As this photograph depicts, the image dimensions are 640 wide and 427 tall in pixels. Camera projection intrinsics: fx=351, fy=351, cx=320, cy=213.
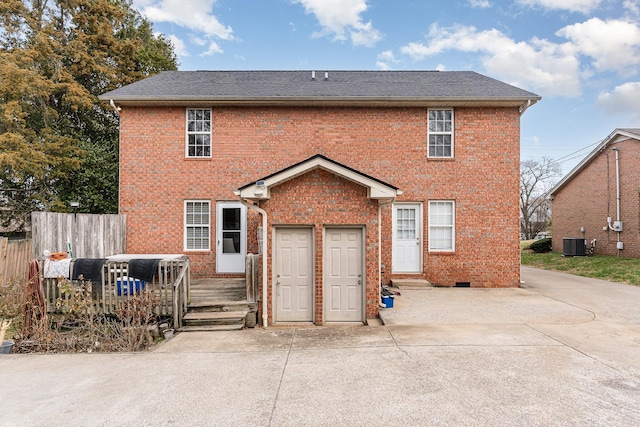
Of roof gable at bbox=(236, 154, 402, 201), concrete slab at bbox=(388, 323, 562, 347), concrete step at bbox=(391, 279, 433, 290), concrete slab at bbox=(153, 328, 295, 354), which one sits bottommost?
concrete slab at bbox=(153, 328, 295, 354)

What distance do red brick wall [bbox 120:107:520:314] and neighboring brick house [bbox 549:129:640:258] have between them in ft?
34.4

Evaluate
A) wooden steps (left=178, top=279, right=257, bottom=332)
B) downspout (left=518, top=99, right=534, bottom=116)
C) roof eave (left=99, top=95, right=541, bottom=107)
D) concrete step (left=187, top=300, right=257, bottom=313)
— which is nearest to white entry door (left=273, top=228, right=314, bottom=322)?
wooden steps (left=178, top=279, right=257, bottom=332)

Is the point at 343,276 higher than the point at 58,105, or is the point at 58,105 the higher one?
the point at 58,105

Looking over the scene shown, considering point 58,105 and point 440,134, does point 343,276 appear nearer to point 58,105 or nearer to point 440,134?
point 440,134

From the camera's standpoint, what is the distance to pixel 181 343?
6.62 m

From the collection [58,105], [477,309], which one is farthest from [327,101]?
[58,105]

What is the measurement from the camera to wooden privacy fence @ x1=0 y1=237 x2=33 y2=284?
29.7 feet

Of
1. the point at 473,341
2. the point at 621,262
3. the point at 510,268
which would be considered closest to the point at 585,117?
the point at 621,262

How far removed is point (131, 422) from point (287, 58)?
17.4m

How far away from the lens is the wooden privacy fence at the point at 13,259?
905cm

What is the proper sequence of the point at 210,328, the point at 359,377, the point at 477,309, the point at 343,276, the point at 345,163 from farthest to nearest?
the point at 345,163
the point at 477,309
the point at 343,276
the point at 210,328
the point at 359,377

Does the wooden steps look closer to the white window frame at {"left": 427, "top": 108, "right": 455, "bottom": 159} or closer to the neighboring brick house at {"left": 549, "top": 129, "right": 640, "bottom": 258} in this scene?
Answer: the white window frame at {"left": 427, "top": 108, "right": 455, "bottom": 159}

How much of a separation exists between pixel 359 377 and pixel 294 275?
343cm

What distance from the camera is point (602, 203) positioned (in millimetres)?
19047
